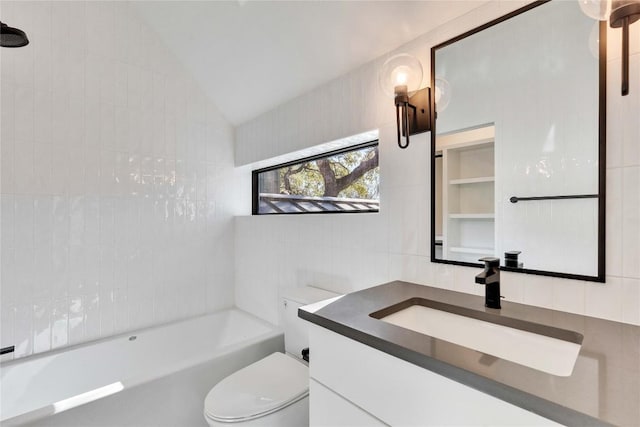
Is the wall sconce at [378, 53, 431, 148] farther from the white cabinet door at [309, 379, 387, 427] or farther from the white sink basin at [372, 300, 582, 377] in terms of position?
the white cabinet door at [309, 379, 387, 427]

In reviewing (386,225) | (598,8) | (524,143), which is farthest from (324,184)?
(598,8)

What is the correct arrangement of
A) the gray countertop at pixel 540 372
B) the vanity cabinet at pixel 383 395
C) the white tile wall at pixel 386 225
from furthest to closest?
the white tile wall at pixel 386 225
the vanity cabinet at pixel 383 395
the gray countertop at pixel 540 372

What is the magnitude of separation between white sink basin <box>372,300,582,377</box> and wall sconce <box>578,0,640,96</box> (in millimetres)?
659

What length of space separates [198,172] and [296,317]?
1.43 meters

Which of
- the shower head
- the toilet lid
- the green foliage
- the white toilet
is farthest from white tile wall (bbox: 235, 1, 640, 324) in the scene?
the shower head

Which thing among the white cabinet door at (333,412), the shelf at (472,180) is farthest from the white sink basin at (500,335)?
the shelf at (472,180)

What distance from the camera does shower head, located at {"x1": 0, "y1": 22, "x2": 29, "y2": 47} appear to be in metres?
1.08

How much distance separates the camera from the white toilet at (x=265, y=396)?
1.21 m

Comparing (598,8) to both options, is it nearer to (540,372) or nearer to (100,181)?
(540,372)

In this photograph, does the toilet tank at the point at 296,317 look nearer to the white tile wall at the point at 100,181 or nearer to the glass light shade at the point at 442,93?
the white tile wall at the point at 100,181

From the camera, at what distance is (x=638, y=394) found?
1.73 ft

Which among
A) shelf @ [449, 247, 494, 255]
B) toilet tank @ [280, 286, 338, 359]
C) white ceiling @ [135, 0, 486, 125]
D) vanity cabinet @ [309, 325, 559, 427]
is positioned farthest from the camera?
toilet tank @ [280, 286, 338, 359]

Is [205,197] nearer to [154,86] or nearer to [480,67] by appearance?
[154,86]

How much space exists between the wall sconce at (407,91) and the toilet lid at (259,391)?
3.80ft
